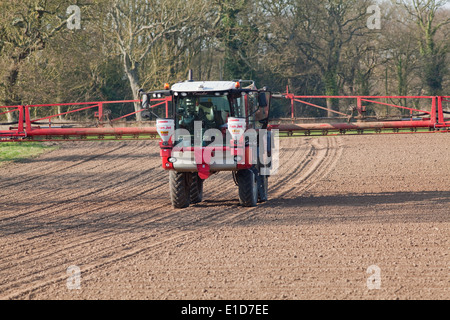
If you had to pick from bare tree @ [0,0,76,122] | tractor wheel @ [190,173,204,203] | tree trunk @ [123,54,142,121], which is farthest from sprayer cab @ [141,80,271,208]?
tree trunk @ [123,54,142,121]

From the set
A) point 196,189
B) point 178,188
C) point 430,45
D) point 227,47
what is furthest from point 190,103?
point 430,45

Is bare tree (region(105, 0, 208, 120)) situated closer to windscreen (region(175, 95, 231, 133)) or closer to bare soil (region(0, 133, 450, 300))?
bare soil (region(0, 133, 450, 300))

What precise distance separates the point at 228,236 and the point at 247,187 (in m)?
2.30

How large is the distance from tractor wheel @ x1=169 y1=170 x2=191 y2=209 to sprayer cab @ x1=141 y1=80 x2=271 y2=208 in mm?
493

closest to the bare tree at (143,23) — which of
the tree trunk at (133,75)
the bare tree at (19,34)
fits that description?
the tree trunk at (133,75)

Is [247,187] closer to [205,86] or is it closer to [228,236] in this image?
[205,86]

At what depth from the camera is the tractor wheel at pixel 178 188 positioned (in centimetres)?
1150

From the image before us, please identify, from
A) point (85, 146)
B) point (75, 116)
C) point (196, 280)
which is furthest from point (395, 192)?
point (75, 116)

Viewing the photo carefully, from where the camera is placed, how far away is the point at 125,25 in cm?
3031

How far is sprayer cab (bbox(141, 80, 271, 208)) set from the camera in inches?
427

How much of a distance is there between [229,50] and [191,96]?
23.4 metres

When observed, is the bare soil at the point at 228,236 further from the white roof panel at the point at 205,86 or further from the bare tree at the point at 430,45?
the bare tree at the point at 430,45

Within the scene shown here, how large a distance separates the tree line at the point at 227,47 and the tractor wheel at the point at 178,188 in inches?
667
